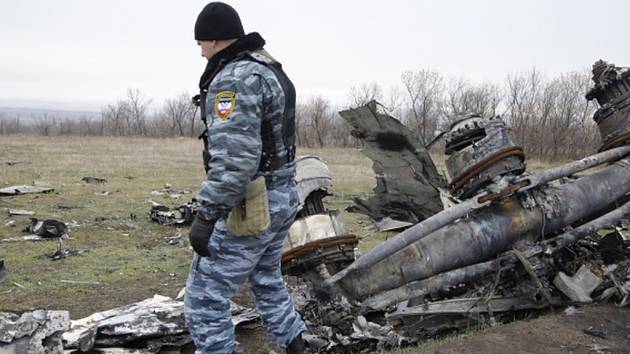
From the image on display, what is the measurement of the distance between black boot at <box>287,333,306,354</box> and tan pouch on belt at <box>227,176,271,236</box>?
90 cm

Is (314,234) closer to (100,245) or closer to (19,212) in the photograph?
(100,245)

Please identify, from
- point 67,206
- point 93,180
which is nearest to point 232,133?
point 67,206

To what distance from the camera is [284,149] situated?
3.27 metres

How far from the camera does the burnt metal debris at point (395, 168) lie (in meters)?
4.95

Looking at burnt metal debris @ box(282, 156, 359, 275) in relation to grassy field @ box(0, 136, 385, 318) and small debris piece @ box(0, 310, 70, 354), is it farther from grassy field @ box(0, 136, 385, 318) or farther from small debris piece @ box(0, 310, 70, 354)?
grassy field @ box(0, 136, 385, 318)

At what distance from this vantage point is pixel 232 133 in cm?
288

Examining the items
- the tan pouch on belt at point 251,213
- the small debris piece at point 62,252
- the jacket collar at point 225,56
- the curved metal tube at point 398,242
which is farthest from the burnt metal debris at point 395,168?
the small debris piece at point 62,252

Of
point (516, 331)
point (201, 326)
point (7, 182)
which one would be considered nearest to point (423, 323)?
point (516, 331)

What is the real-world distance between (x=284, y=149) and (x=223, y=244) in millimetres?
611

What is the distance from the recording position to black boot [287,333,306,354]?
3.60m

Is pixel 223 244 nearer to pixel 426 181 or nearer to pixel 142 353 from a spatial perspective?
pixel 142 353

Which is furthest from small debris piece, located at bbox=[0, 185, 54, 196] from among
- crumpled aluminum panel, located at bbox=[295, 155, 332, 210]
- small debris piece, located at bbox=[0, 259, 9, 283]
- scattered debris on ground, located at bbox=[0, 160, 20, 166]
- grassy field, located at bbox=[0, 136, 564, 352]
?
crumpled aluminum panel, located at bbox=[295, 155, 332, 210]

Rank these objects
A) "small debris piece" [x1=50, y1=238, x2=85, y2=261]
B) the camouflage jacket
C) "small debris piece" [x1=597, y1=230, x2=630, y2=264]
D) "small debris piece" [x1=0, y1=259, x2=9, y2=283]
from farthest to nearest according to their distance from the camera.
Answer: "small debris piece" [x1=50, y1=238, x2=85, y2=261], "small debris piece" [x1=0, y1=259, x2=9, y2=283], "small debris piece" [x1=597, y1=230, x2=630, y2=264], the camouflage jacket

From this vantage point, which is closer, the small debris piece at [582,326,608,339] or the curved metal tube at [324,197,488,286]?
the curved metal tube at [324,197,488,286]
